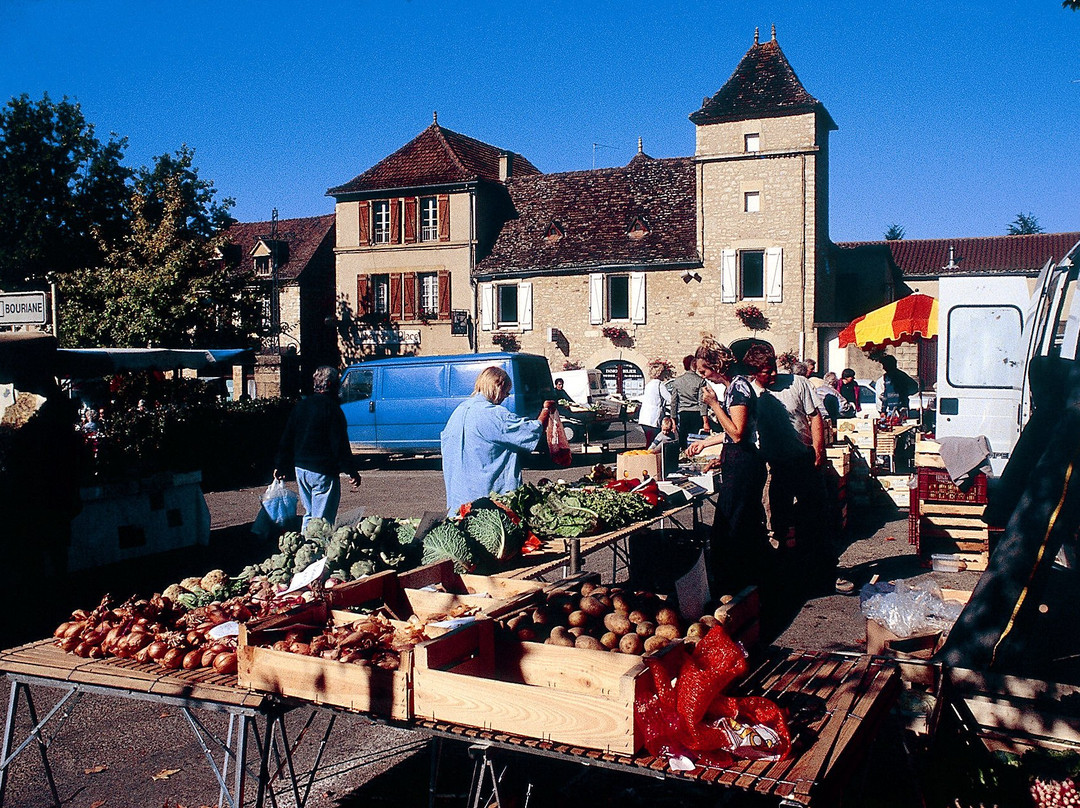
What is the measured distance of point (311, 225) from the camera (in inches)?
1543

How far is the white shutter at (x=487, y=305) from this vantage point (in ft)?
101

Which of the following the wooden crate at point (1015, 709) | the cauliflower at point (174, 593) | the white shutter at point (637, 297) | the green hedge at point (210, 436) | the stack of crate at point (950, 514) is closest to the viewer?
the wooden crate at point (1015, 709)

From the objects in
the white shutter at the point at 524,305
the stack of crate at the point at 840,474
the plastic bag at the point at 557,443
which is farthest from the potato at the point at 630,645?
the white shutter at the point at 524,305

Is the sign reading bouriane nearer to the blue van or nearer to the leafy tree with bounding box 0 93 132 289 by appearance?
Result: the blue van

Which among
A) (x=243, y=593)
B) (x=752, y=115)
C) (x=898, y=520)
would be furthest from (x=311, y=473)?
(x=752, y=115)

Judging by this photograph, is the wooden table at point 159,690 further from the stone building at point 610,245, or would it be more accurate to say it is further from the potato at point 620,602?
the stone building at point 610,245

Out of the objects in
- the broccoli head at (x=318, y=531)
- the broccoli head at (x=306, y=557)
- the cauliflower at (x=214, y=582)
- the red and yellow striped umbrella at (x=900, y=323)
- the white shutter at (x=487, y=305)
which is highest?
the white shutter at (x=487, y=305)

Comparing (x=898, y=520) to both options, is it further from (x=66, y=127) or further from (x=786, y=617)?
(x=66, y=127)

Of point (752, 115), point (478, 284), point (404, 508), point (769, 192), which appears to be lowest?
point (404, 508)

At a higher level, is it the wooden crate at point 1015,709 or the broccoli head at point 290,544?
the broccoli head at point 290,544

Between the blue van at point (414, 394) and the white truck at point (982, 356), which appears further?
the blue van at point (414, 394)

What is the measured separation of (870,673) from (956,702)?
Result: 445 millimetres

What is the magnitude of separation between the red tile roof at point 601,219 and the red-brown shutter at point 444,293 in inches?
49.4

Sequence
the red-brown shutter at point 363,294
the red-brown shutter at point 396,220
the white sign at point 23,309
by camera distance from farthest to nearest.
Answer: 1. the red-brown shutter at point 363,294
2. the red-brown shutter at point 396,220
3. the white sign at point 23,309
